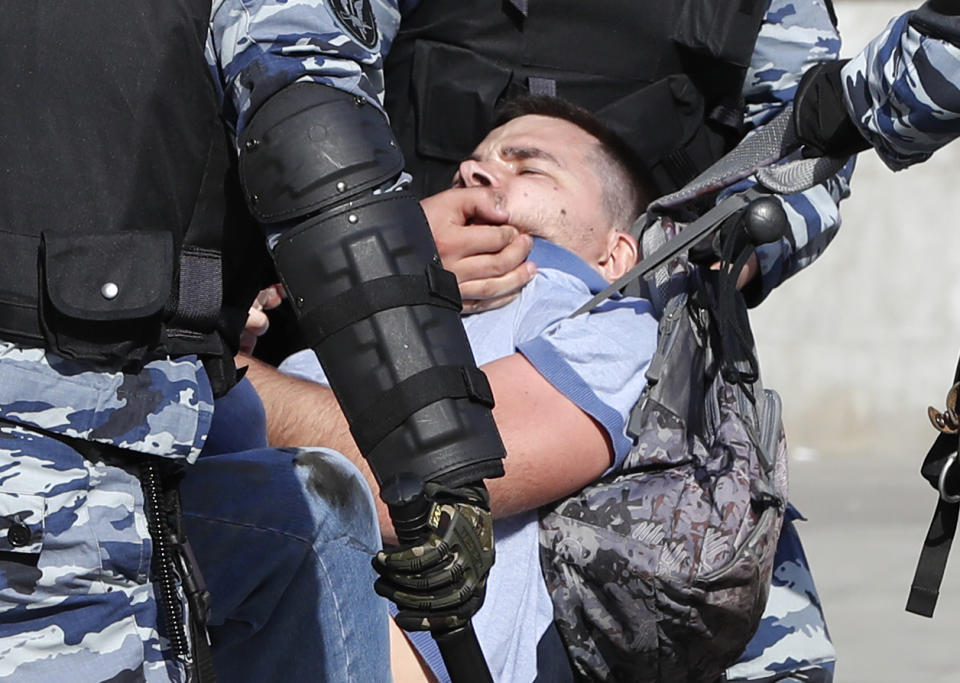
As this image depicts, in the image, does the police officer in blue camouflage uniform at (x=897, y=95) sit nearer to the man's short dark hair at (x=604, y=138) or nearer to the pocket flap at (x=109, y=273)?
the man's short dark hair at (x=604, y=138)

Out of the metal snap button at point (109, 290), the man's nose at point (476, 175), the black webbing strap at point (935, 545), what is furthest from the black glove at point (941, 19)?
the metal snap button at point (109, 290)

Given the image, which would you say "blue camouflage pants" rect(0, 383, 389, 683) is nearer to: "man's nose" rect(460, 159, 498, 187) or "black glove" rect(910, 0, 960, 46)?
"man's nose" rect(460, 159, 498, 187)

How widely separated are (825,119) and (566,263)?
53 cm

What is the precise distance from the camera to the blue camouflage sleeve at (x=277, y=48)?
1.74 m

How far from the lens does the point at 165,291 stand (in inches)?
68.1

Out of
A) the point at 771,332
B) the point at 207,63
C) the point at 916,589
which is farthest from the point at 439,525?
the point at 771,332

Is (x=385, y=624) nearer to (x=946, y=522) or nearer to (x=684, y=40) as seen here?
(x=946, y=522)

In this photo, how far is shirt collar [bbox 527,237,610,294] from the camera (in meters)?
2.63

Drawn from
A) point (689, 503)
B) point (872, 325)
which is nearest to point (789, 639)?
point (689, 503)

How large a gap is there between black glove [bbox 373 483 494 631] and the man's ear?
1.05 metres

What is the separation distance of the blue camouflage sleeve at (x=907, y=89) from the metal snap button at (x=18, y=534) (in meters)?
1.32

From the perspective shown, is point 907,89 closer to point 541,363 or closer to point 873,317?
point 541,363

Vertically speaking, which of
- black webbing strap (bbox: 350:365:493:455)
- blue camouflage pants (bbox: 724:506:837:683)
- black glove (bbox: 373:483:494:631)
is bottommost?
blue camouflage pants (bbox: 724:506:837:683)

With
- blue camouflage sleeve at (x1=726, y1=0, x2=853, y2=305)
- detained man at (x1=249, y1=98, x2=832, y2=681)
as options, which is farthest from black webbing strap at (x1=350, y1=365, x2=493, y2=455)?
blue camouflage sleeve at (x1=726, y1=0, x2=853, y2=305)
